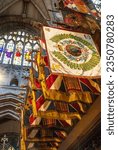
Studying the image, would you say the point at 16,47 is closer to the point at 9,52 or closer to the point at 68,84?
the point at 9,52

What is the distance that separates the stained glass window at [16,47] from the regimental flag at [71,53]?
14672 millimetres

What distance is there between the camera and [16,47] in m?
20.8

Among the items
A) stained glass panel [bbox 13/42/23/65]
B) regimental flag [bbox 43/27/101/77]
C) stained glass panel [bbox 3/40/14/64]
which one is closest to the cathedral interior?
regimental flag [bbox 43/27/101/77]

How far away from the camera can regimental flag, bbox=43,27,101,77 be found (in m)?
4.39

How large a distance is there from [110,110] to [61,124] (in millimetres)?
4988

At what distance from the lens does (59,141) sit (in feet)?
25.6

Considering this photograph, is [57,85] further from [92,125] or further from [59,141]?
[59,141]

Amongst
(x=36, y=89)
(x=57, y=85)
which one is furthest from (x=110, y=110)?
(x=36, y=89)

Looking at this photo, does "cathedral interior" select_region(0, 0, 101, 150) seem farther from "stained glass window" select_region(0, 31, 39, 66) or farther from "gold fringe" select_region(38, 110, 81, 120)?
"stained glass window" select_region(0, 31, 39, 66)

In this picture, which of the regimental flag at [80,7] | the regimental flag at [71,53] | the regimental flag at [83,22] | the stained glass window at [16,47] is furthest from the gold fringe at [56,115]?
the stained glass window at [16,47]

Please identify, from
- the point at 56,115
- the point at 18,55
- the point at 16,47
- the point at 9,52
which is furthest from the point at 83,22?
the point at 16,47

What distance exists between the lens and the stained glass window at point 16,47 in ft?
65.4

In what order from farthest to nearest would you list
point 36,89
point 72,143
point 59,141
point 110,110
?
point 59,141 → point 72,143 → point 36,89 → point 110,110

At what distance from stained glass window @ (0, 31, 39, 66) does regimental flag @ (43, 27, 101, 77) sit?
1467cm
